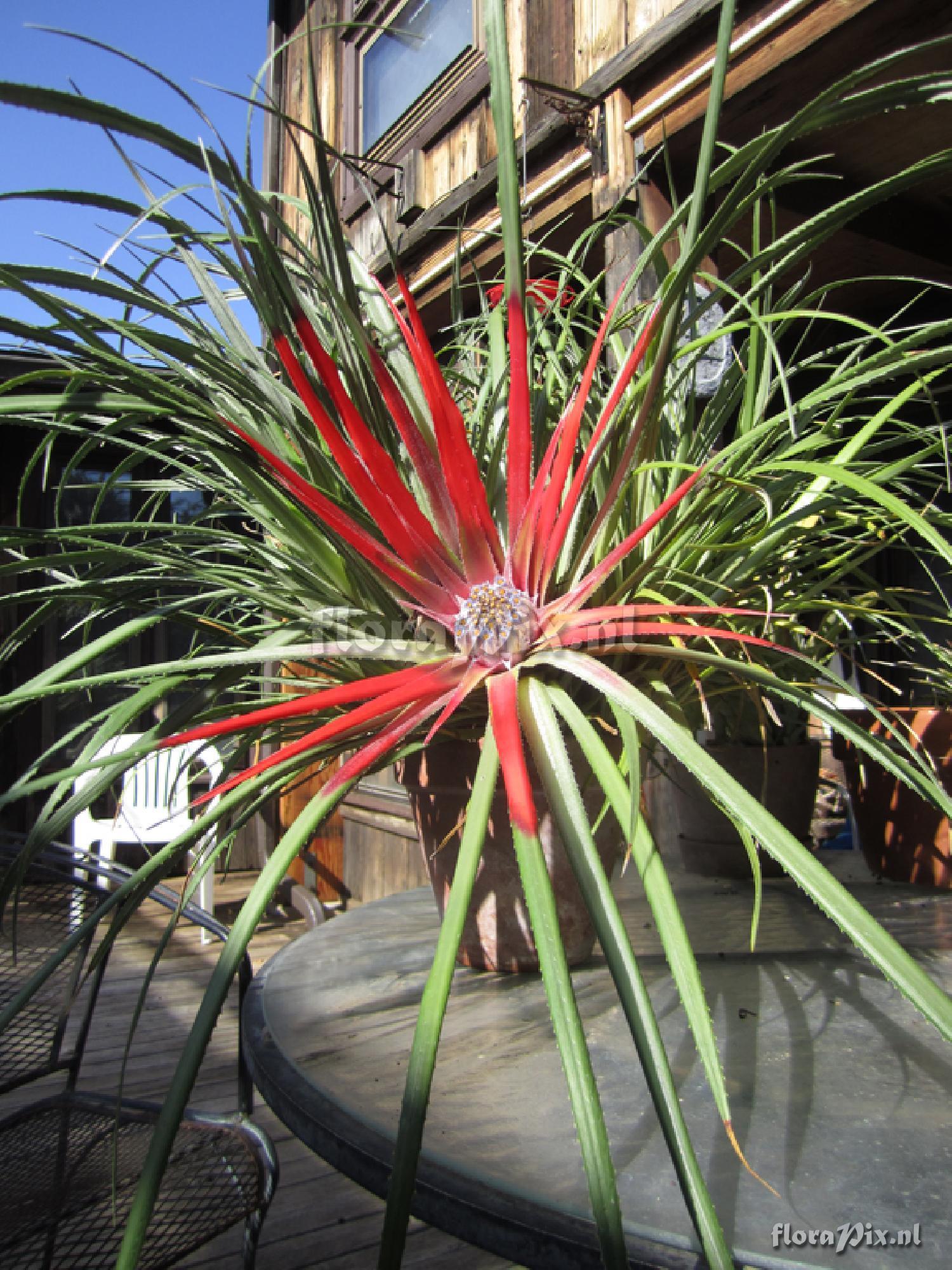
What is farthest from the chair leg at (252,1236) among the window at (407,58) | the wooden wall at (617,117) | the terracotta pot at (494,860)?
the window at (407,58)

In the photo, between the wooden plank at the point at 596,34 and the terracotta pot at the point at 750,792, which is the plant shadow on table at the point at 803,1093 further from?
the wooden plank at the point at 596,34

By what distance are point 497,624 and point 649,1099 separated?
26 cm

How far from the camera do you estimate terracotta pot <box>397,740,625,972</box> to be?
0.59 m

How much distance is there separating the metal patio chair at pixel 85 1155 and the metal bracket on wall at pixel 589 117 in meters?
1.53

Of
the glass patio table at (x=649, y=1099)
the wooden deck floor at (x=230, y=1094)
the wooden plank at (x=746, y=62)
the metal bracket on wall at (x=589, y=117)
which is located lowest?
the wooden deck floor at (x=230, y=1094)

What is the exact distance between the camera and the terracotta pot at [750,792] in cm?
96

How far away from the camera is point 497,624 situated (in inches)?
18.9

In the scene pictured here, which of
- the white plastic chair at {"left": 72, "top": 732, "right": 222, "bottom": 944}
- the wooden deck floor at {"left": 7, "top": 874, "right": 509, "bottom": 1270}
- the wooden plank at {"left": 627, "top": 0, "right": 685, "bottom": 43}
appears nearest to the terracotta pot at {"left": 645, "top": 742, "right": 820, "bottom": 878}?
the wooden deck floor at {"left": 7, "top": 874, "right": 509, "bottom": 1270}

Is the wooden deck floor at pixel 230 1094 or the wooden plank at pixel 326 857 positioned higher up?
the wooden plank at pixel 326 857

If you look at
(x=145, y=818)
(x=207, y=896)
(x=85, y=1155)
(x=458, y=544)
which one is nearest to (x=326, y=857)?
(x=207, y=896)

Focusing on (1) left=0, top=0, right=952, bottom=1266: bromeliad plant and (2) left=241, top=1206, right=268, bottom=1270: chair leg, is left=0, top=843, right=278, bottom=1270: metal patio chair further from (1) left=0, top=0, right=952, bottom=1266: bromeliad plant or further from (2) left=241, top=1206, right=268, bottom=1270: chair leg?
(1) left=0, top=0, right=952, bottom=1266: bromeliad plant

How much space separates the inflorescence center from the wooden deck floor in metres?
0.99

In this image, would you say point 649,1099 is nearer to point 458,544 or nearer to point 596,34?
point 458,544

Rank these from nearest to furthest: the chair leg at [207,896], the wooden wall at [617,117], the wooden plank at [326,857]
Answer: the wooden wall at [617,117]
the chair leg at [207,896]
the wooden plank at [326,857]
